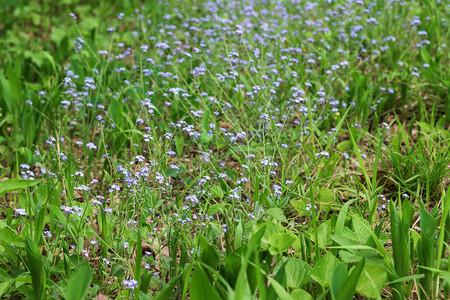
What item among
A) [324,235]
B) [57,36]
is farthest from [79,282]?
[57,36]

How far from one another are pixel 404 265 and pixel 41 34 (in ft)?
15.8

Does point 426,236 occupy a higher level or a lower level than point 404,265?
higher

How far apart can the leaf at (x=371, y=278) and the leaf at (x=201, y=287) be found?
→ 56 centimetres

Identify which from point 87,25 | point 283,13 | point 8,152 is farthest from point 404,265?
point 87,25

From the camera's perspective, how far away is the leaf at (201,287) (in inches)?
66.2

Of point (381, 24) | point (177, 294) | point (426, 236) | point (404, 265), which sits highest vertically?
point (381, 24)

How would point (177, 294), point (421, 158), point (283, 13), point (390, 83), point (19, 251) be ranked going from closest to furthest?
point (177, 294)
point (19, 251)
point (421, 158)
point (390, 83)
point (283, 13)

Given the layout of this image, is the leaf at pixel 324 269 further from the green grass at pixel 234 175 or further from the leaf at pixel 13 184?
the leaf at pixel 13 184

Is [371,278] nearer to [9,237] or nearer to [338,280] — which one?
[338,280]

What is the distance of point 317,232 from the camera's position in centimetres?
209

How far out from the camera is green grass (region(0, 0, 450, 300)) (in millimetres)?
1923

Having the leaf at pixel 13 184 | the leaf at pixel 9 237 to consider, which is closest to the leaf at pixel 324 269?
the leaf at pixel 9 237

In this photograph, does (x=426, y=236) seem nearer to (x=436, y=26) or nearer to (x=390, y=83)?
(x=390, y=83)

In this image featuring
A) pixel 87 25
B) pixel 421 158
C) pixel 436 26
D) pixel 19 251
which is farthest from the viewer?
pixel 87 25
